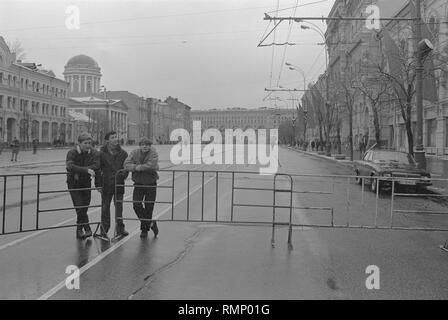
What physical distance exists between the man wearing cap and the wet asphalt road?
0.34 m

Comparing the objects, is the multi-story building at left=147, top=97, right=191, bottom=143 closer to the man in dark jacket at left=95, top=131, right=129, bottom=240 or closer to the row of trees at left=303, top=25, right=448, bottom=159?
the row of trees at left=303, top=25, right=448, bottom=159

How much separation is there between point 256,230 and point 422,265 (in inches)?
137

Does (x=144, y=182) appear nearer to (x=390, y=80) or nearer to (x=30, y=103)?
(x=390, y=80)

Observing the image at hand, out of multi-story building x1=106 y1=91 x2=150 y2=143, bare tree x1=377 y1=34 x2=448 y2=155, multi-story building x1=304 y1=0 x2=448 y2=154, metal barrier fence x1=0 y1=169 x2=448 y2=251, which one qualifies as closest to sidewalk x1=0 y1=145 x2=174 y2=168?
multi-story building x1=304 y1=0 x2=448 y2=154

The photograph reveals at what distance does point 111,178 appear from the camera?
28.9 feet

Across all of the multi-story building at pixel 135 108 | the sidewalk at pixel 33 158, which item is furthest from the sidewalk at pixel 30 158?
the multi-story building at pixel 135 108

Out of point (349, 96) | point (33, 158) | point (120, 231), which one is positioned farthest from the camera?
point (33, 158)

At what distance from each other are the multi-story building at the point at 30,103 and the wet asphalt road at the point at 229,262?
66.6 m

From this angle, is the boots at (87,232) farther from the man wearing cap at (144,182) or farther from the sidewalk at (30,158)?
the sidewalk at (30,158)

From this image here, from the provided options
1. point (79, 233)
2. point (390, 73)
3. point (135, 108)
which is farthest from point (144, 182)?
point (135, 108)

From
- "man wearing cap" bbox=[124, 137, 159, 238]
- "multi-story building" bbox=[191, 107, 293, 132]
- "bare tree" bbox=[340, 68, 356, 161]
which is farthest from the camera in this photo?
"multi-story building" bbox=[191, 107, 293, 132]

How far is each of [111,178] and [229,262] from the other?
297 centimetres

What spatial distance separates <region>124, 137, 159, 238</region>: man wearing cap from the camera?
29.1 ft
